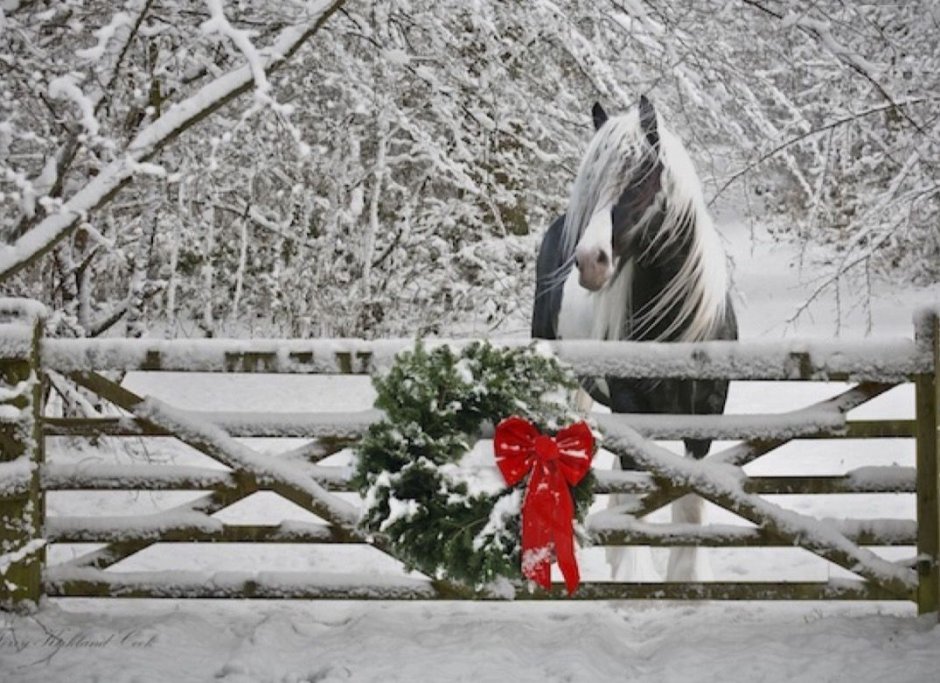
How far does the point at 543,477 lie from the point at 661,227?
170 cm

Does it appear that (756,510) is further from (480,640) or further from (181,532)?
(181,532)

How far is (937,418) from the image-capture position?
4.51 meters

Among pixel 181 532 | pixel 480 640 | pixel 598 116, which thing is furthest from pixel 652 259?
pixel 181 532

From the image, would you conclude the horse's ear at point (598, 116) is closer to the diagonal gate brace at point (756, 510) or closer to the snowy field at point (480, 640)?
the diagonal gate brace at point (756, 510)

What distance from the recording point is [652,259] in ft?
16.6

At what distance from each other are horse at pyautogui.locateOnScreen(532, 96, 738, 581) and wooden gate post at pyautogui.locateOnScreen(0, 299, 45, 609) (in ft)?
7.58

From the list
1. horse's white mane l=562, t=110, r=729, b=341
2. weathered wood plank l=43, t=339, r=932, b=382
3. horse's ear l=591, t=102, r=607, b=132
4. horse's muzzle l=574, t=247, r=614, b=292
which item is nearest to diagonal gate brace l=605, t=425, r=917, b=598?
weathered wood plank l=43, t=339, r=932, b=382

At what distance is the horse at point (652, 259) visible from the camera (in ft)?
15.9

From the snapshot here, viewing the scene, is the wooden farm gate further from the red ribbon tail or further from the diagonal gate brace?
the red ribbon tail

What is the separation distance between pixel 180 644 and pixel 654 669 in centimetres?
186

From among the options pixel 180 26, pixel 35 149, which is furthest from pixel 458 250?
pixel 180 26

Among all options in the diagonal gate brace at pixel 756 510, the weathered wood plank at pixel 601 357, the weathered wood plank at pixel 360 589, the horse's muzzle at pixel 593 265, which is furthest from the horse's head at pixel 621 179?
the weathered wood plank at pixel 360 589

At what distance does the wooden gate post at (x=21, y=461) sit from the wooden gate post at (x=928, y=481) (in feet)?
11.8

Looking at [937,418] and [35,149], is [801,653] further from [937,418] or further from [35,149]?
[35,149]
